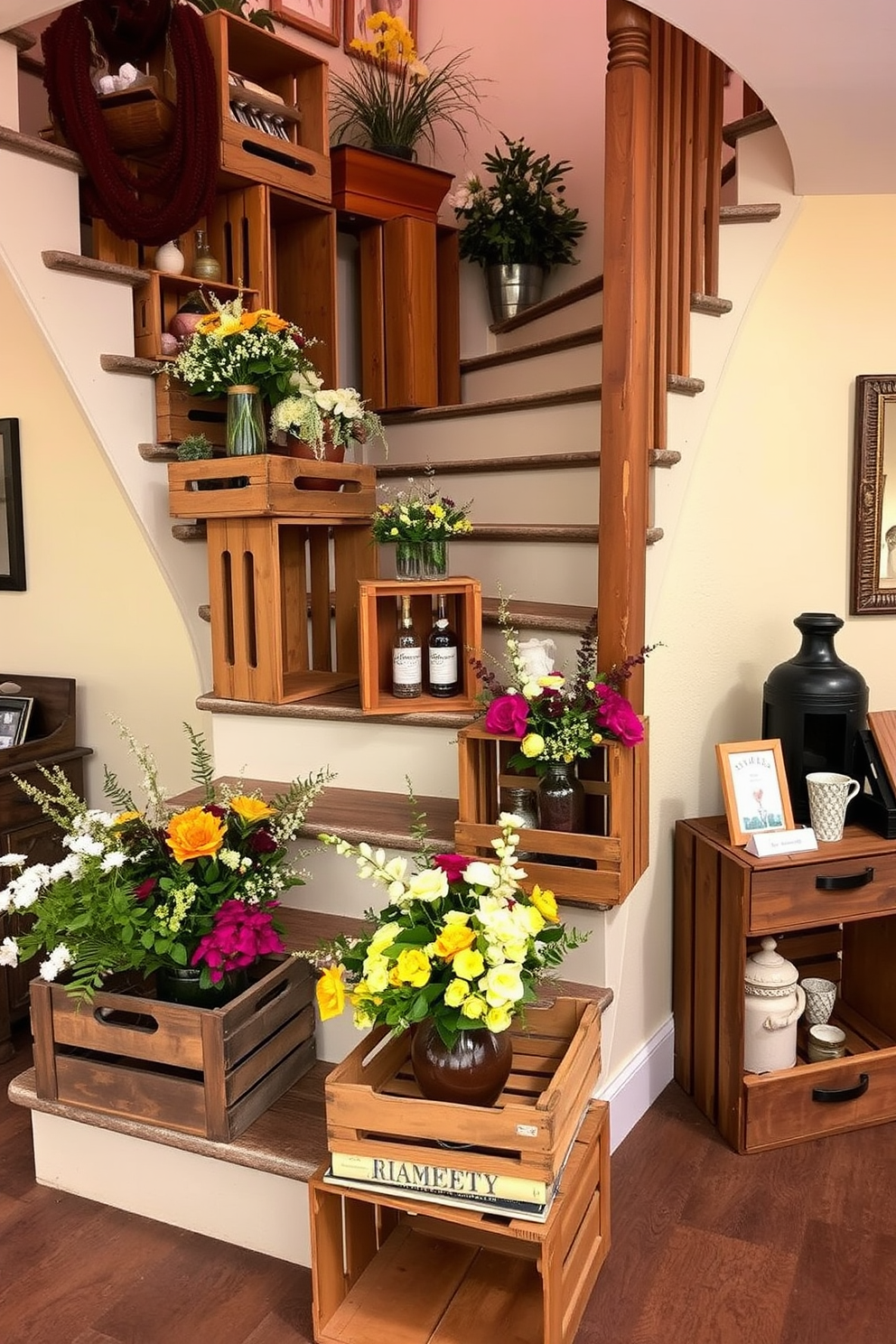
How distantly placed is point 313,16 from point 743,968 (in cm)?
364

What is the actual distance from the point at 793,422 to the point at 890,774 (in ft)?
2.89

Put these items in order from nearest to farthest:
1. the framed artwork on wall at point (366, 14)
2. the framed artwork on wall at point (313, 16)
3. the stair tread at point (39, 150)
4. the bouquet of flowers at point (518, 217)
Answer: the stair tread at point (39, 150)
the bouquet of flowers at point (518, 217)
the framed artwork on wall at point (313, 16)
the framed artwork on wall at point (366, 14)

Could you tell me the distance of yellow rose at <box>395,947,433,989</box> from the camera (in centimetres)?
156

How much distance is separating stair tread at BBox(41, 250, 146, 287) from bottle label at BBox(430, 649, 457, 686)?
1259 mm

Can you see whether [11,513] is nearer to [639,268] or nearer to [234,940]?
[234,940]

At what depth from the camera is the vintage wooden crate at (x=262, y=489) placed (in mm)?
2361

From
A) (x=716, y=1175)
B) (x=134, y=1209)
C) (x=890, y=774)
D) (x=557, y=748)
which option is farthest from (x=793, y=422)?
(x=134, y=1209)

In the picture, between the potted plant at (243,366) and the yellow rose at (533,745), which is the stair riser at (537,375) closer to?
the potted plant at (243,366)

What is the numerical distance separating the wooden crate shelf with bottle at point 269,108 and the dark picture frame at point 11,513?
0.94m

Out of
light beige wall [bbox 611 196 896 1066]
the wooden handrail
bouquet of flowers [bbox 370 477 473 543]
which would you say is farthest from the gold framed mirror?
bouquet of flowers [bbox 370 477 473 543]

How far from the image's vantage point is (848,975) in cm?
274

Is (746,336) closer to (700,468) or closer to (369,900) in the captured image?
(700,468)

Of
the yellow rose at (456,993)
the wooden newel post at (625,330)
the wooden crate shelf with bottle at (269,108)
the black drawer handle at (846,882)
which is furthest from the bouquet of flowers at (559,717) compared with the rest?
the wooden crate shelf with bottle at (269,108)

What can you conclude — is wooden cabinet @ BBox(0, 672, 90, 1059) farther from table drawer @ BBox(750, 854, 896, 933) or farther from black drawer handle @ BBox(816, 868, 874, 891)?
black drawer handle @ BBox(816, 868, 874, 891)
